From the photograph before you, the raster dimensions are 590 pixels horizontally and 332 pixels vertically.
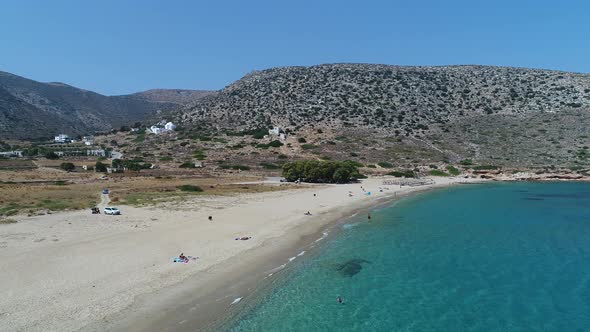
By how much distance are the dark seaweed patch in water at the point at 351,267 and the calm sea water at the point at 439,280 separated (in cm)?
6

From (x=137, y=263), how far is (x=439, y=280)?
59.0 ft

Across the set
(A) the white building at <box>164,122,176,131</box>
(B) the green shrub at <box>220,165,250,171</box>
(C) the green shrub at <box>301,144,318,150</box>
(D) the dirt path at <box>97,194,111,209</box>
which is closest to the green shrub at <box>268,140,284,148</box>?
(C) the green shrub at <box>301,144,318,150</box>

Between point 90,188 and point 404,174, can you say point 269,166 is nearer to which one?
point 404,174

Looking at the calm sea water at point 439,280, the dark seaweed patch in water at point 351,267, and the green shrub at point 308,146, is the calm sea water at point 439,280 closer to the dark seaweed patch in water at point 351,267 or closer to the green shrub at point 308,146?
the dark seaweed patch in water at point 351,267

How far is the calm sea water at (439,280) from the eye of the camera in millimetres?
18828

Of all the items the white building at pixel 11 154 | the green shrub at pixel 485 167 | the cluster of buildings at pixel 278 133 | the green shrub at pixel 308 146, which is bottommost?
the green shrub at pixel 485 167

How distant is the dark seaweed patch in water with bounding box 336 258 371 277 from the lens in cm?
2567

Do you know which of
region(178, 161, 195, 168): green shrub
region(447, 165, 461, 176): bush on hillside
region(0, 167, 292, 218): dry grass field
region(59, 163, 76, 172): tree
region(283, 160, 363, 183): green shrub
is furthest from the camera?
region(178, 161, 195, 168): green shrub

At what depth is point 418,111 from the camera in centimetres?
13750

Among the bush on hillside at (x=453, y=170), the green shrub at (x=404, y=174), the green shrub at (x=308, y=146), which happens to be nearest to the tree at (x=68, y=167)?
the green shrub at (x=308, y=146)

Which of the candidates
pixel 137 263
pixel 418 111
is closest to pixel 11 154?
pixel 137 263

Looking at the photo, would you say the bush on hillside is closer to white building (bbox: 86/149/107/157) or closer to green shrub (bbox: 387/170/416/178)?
green shrub (bbox: 387/170/416/178)

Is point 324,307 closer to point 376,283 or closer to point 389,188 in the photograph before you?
point 376,283

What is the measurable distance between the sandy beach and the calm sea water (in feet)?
9.52
